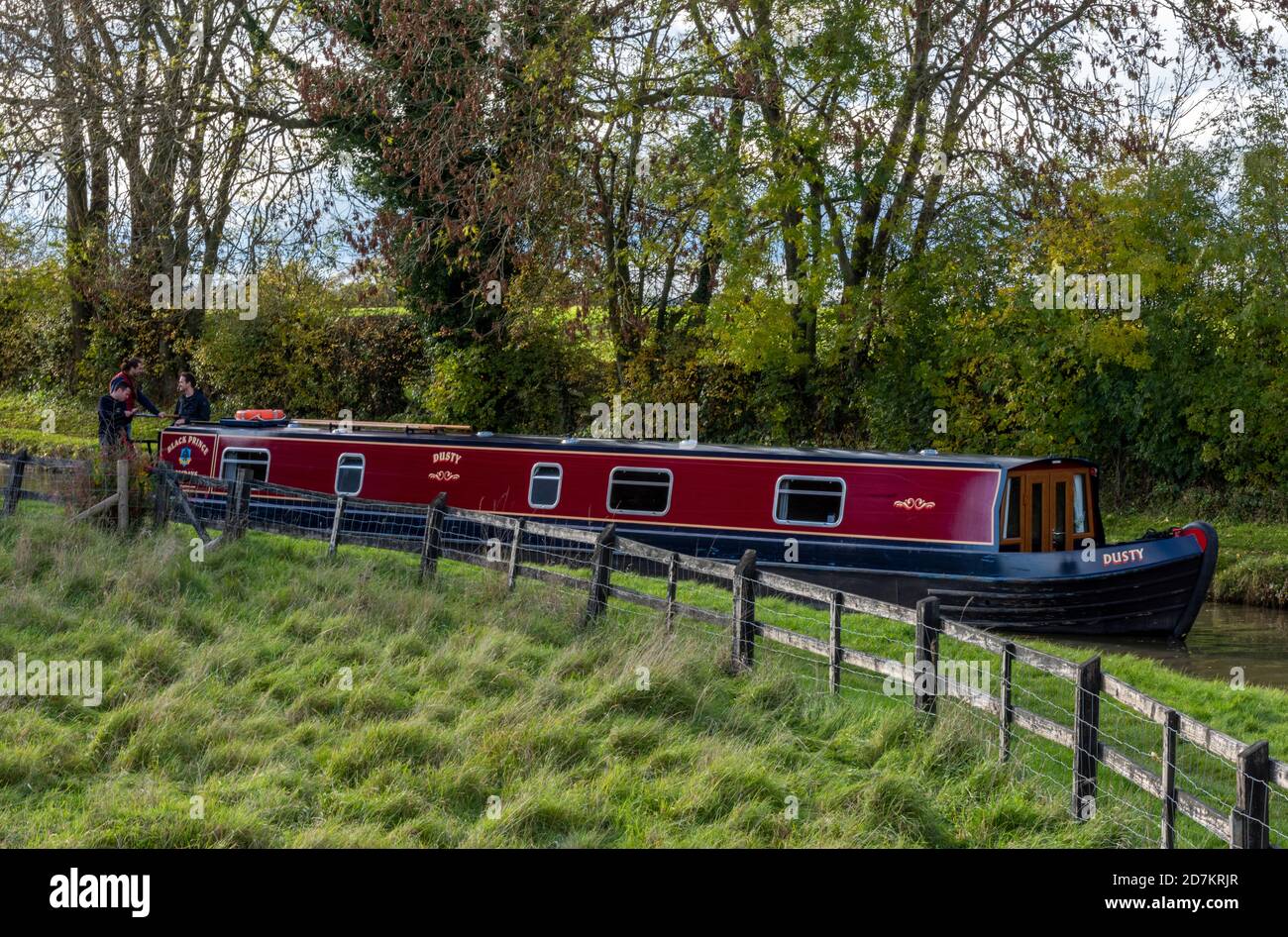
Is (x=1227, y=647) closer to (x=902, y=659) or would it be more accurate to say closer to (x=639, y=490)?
(x=902, y=659)

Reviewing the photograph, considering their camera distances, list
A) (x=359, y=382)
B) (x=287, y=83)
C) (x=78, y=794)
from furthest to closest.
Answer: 1. (x=359, y=382)
2. (x=287, y=83)
3. (x=78, y=794)

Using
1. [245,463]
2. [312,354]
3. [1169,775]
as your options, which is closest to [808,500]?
[245,463]

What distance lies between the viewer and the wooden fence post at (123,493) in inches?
508

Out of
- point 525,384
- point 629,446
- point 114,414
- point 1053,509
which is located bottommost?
point 1053,509

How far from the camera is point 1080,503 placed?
14.9m

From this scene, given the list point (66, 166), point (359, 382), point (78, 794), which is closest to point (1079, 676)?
point (78, 794)

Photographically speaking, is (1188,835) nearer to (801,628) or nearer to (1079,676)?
(1079,676)

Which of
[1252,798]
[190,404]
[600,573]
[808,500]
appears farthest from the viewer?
[190,404]

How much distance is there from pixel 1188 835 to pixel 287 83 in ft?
55.6

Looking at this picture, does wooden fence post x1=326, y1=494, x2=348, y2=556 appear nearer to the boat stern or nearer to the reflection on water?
the reflection on water

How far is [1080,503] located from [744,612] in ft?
22.4

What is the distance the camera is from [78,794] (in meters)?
6.51

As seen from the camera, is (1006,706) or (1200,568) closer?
(1006,706)

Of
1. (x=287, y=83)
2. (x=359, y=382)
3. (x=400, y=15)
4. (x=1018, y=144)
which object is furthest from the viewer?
(x=359, y=382)
